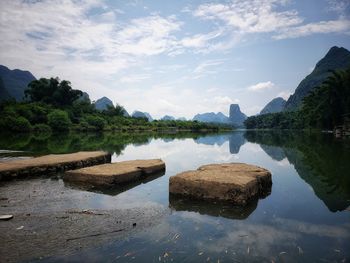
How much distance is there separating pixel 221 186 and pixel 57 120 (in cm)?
5877

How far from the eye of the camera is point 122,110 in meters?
105

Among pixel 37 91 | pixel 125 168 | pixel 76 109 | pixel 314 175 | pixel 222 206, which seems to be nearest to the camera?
pixel 222 206

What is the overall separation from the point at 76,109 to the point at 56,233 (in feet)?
251

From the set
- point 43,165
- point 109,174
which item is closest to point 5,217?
point 109,174

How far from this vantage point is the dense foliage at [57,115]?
178 feet

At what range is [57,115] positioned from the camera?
60.6 m

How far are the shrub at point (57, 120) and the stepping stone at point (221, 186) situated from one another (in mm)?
57211

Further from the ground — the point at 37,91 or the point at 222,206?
the point at 37,91

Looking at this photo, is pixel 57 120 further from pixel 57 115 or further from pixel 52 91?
pixel 52 91

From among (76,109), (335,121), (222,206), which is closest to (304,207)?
(222,206)

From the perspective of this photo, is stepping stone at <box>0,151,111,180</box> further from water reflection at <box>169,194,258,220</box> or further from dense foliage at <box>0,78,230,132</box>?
dense foliage at <box>0,78,230,132</box>

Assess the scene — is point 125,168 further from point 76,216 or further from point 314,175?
point 314,175

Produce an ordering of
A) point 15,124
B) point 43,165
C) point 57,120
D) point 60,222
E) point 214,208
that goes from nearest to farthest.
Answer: point 60,222 < point 214,208 < point 43,165 < point 15,124 < point 57,120

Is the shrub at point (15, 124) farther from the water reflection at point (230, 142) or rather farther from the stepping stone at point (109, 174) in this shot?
the stepping stone at point (109, 174)
